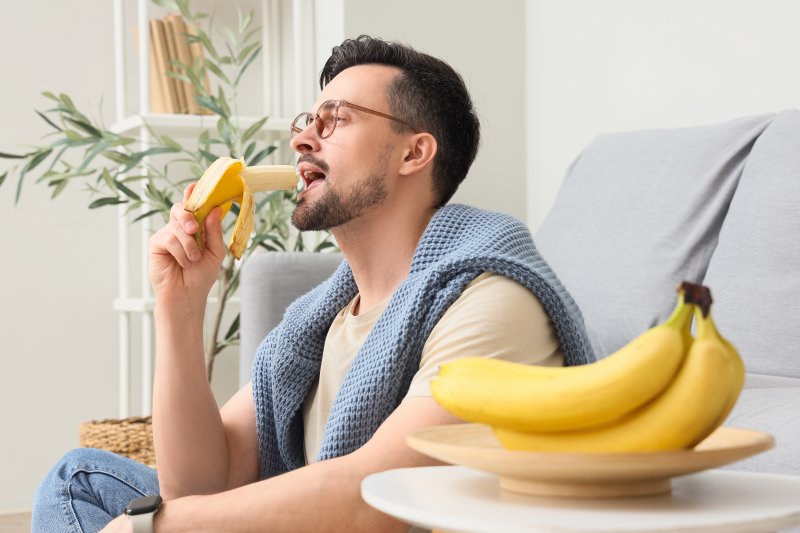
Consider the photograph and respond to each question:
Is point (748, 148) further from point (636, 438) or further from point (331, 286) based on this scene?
point (636, 438)

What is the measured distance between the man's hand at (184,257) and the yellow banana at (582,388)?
851 millimetres

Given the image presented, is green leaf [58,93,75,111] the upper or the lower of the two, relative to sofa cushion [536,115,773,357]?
upper

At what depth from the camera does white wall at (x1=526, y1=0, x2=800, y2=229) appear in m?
2.29

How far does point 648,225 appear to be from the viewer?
6.59ft

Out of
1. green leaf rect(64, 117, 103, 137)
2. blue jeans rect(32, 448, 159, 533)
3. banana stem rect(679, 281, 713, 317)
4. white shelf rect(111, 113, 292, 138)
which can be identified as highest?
white shelf rect(111, 113, 292, 138)

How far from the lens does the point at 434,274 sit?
1.33m

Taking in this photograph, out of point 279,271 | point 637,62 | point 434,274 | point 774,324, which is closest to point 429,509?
point 434,274

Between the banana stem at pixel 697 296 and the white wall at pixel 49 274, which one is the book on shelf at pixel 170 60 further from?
the banana stem at pixel 697 296

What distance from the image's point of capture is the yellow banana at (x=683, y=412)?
0.64 meters

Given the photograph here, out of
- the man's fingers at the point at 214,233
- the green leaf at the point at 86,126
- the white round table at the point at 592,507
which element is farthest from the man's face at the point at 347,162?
the green leaf at the point at 86,126

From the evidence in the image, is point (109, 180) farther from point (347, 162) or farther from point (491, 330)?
point (491, 330)

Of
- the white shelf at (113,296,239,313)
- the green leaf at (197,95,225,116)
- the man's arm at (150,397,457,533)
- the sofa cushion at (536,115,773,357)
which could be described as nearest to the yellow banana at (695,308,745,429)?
the man's arm at (150,397,457,533)

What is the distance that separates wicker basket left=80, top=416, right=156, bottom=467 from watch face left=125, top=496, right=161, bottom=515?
56.8 inches

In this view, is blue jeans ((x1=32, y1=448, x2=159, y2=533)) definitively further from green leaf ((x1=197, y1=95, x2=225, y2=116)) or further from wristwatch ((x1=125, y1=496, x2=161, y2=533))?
green leaf ((x1=197, y1=95, x2=225, y2=116))
